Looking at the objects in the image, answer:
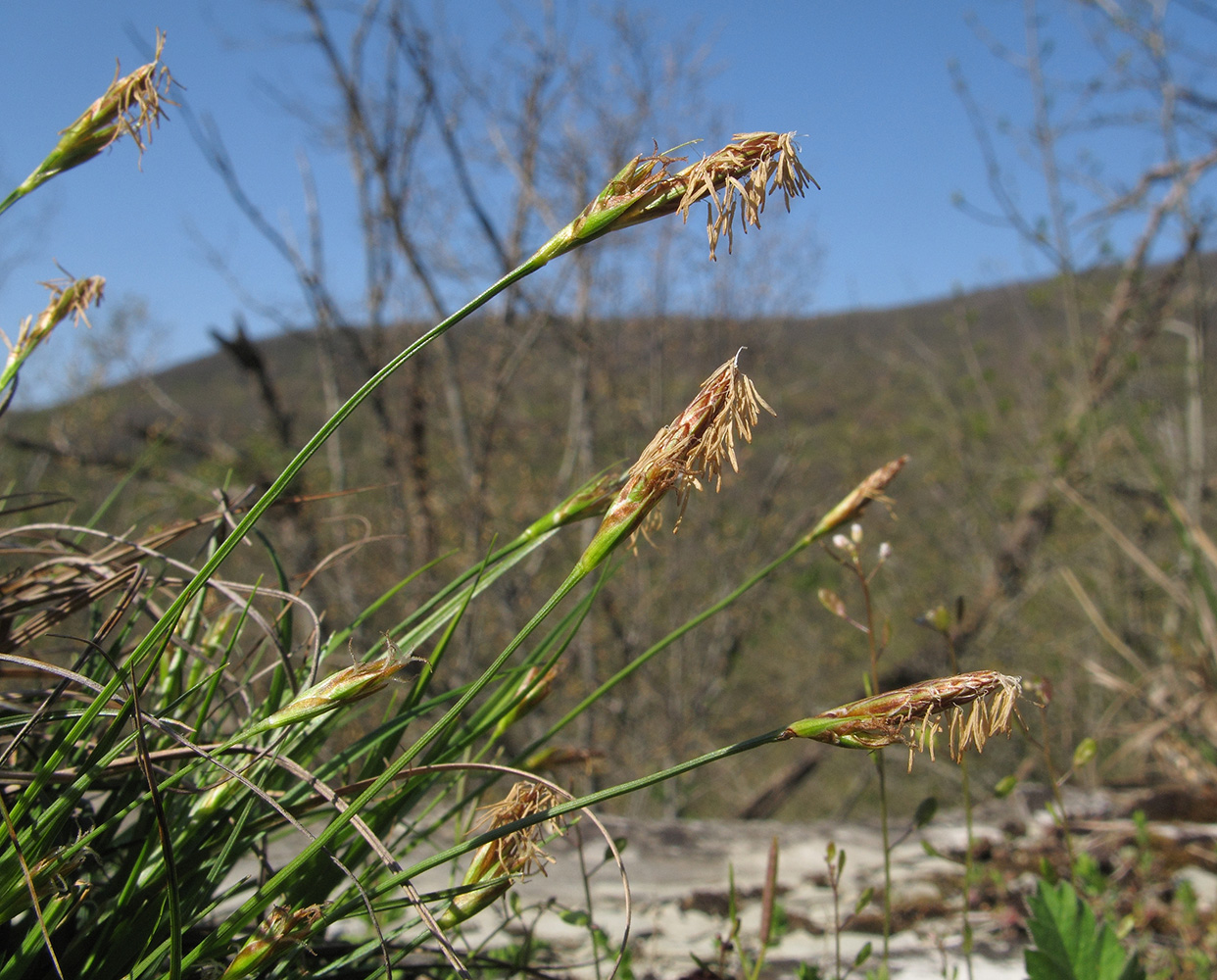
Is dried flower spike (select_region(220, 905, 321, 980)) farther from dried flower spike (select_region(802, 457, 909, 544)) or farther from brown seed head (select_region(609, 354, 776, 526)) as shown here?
dried flower spike (select_region(802, 457, 909, 544))

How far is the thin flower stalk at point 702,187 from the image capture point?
0.70 m

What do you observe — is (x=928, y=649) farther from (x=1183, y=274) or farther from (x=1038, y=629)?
(x=1183, y=274)

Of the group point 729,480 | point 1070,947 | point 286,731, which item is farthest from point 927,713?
point 729,480

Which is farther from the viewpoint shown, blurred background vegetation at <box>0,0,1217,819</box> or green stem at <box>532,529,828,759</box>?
blurred background vegetation at <box>0,0,1217,819</box>

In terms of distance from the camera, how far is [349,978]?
3.30 feet

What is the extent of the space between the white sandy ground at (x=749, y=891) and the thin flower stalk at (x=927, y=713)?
23.2 inches

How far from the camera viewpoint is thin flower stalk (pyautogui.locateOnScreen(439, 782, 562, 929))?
0.85 metres

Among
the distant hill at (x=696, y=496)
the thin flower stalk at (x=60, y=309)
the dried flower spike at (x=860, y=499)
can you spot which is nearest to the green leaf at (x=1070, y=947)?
the dried flower spike at (x=860, y=499)

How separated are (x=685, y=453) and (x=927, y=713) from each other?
11.2 inches

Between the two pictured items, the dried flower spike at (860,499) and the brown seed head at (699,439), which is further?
the dried flower spike at (860,499)

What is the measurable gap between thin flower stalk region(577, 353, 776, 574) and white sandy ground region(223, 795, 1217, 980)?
627 millimetres

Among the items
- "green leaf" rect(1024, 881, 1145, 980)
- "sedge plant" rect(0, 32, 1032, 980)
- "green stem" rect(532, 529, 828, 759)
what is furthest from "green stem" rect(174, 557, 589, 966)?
"green leaf" rect(1024, 881, 1145, 980)

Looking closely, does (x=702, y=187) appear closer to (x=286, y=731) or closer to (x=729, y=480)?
(x=286, y=731)

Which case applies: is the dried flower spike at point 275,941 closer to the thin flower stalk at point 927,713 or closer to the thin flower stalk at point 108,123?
the thin flower stalk at point 927,713
